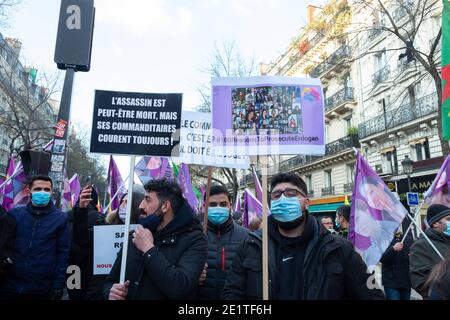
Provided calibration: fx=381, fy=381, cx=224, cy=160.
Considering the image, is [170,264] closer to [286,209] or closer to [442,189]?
[286,209]

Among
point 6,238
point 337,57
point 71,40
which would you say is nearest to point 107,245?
point 6,238

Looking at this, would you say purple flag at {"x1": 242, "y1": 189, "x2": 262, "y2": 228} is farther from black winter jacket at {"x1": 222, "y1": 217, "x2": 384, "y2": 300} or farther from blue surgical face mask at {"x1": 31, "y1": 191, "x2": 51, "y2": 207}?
black winter jacket at {"x1": 222, "y1": 217, "x2": 384, "y2": 300}

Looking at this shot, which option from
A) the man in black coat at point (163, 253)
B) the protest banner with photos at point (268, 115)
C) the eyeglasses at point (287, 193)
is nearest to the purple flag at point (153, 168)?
the protest banner with photos at point (268, 115)

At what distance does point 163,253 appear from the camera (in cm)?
277

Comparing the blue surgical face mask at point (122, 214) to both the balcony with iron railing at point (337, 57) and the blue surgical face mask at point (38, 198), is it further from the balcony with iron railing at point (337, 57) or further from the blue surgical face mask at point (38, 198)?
the balcony with iron railing at point (337, 57)

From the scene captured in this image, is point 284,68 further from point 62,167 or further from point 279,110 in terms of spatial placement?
point 279,110

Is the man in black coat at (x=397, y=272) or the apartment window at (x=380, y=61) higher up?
the apartment window at (x=380, y=61)

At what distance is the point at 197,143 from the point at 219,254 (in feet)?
6.73

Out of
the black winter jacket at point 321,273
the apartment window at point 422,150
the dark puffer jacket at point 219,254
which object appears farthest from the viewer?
the apartment window at point 422,150

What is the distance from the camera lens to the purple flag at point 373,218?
5125 millimetres

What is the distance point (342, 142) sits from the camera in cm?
2955

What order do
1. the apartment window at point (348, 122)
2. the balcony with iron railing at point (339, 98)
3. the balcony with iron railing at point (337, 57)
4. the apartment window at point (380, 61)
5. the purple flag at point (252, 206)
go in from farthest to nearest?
the apartment window at point (348, 122) → the balcony with iron railing at point (339, 98) → the apartment window at point (380, 61) → the balcony with iron railing at point (337, 57) → the purple flag at point (252, 206)

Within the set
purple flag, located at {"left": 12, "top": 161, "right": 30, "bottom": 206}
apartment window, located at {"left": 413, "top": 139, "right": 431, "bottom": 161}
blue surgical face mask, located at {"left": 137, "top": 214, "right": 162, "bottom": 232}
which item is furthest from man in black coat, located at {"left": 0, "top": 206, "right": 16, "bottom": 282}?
apartment window, located at {"left": 413, "top": 139, "right": 431, "bottom": 161}

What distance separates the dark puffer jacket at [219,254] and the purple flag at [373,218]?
2.05m
